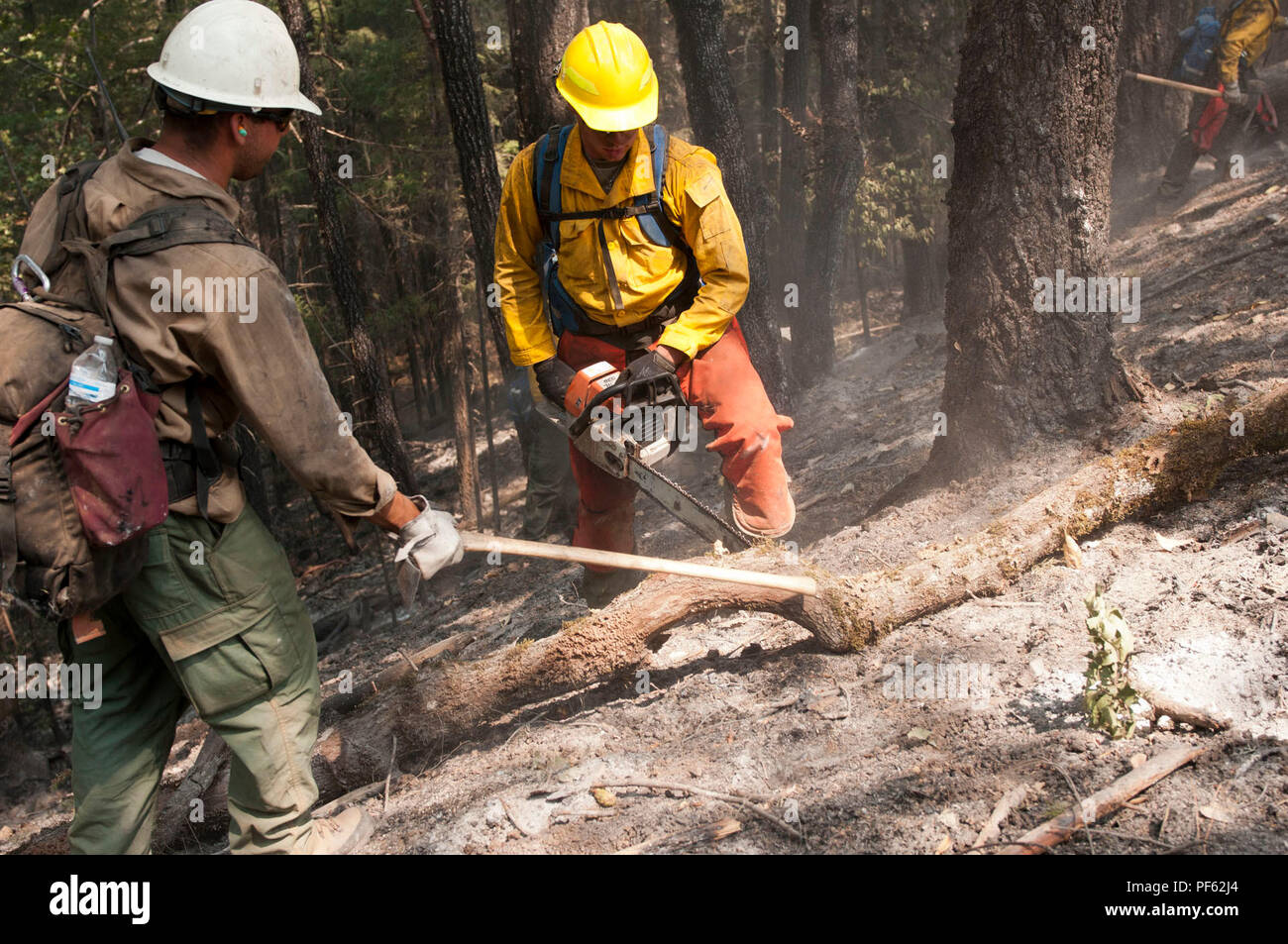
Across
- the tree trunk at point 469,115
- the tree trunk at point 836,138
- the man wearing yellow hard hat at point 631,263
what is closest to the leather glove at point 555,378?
the man wearing yellow hard hat at point 631,263

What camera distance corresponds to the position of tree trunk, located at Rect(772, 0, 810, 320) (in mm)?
12461

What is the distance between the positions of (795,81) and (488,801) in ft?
39.4

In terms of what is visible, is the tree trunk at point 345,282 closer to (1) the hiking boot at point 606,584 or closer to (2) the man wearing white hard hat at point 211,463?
(1) the hiking boot at point 606,584

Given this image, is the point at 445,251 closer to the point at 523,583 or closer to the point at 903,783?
the point at 523,583

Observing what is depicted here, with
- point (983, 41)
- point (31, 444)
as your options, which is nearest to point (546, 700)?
point (31, 444)

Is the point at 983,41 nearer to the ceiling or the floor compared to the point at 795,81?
nearer to the floor

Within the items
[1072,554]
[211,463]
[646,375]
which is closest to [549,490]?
[646,375]

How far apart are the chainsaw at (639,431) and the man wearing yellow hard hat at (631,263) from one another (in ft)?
0.43

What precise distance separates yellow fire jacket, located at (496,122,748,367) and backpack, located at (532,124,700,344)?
3cm

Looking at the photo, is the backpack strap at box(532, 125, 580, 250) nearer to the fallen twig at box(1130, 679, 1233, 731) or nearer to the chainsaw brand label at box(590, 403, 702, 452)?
the chainsaw brand label at box(590, 403, 702, 452)

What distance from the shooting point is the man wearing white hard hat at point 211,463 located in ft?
8.40

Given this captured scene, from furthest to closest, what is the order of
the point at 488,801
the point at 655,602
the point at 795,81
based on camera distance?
the point at 795,81
the point at 655,602
the point at 488,801

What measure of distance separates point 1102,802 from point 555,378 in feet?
9.64

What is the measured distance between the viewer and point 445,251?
13414 millimetres
